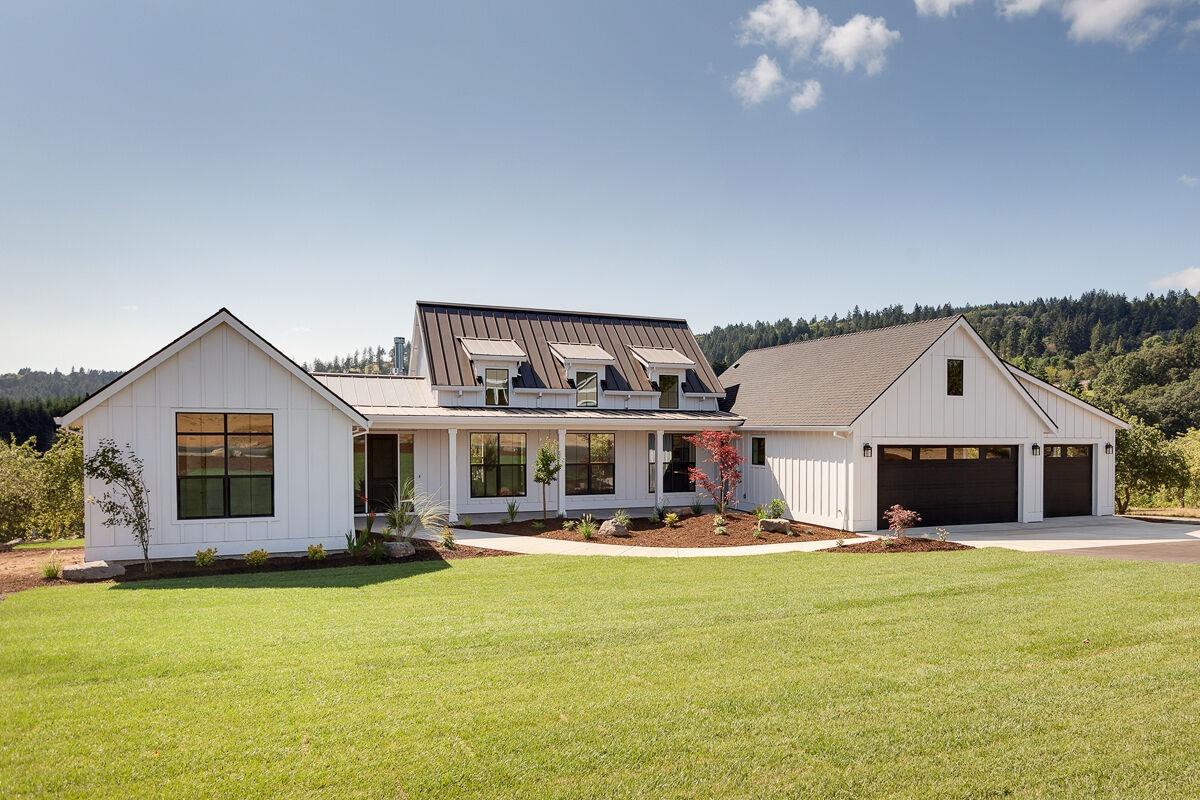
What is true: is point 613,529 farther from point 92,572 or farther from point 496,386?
point 92,572

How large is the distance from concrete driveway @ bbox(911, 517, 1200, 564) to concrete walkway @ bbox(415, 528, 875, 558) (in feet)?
10.4

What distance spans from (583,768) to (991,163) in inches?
813

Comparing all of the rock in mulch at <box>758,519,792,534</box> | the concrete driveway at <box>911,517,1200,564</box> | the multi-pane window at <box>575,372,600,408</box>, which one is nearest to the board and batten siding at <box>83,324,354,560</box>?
the multi-pane window at <box>575,372,600,408</box>

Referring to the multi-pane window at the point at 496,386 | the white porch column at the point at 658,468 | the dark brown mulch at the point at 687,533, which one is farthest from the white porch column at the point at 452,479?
the white porch column at the point at 658,468

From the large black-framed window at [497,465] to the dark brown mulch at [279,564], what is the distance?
5575 mm

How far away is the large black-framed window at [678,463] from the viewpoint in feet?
70.1

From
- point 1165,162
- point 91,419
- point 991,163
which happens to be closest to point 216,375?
point 91,419

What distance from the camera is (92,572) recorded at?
11.2 meters

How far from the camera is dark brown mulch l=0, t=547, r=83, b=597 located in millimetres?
10492

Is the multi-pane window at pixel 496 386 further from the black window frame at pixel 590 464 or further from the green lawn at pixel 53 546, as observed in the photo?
the green lawn at pixel 53 546

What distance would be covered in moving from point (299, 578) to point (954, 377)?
16.5m

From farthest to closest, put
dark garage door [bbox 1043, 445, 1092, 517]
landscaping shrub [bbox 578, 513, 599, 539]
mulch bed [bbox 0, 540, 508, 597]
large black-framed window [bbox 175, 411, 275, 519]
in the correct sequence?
dark garage door [bbox 1043, 445, 1092, 517], landscaping shrub [bbox 578, 513, 599, 539], large black-framed window [bbox 175, 411, 275, 519], mulch bed [bbox 0, 540, 508, 597]

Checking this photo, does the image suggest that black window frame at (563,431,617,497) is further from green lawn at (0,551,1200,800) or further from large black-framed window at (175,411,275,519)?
green lawn at (0,551,1200,800)

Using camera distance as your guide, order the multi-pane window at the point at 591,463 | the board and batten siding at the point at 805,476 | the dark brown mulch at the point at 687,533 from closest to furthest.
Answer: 1. the dark brown mulch at the point at 687,533
2. the board and batten siding at the point at 805,476
3. the multi-pane window at the point at 591,463
